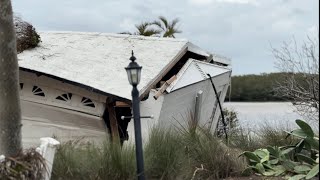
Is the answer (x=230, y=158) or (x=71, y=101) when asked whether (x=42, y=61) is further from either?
(x=230, y=158)

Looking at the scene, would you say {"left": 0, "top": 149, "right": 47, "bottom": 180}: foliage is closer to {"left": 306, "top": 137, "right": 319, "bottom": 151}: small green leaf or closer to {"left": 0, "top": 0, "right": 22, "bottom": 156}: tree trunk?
{"left": 0, "top": 0, "right": 22, "bottom": 156}: tree trunk

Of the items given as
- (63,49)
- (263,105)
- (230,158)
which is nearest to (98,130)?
(63,49)

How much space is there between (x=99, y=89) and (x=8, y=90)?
203 inches

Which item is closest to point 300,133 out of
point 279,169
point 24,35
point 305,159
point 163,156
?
point 305,159

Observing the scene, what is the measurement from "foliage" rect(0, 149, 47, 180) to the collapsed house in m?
4.67

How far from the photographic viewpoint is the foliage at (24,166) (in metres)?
7.89

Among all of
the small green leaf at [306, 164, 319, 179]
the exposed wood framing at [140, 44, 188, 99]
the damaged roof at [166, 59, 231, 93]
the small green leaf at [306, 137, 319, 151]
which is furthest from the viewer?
the damaged roof at [166, 59, 231, 93]

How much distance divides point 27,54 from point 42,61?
0.89 meters

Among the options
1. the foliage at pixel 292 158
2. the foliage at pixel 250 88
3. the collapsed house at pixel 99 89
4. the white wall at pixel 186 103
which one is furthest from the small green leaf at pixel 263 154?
the foliage at pixel 250 88

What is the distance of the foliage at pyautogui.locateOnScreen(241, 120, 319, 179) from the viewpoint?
1024 cm

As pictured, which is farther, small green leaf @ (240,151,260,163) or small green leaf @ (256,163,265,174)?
small green leaf @ (240,151,260,163)

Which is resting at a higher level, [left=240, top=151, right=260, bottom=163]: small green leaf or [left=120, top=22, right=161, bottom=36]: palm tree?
[left=120, top=22, right=161, bottom=36]: palm tree

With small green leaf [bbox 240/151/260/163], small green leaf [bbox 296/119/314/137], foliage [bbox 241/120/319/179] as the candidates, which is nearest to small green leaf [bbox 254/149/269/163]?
foliage [bbox 241/120/319/179]

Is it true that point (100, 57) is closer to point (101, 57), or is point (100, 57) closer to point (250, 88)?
point (101, 57)
